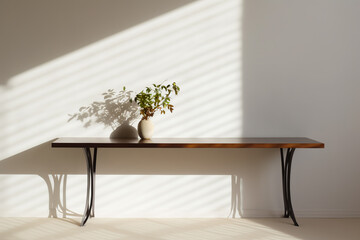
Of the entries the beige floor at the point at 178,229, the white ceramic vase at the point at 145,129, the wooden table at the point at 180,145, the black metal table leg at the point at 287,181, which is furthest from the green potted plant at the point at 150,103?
the black metal table leg at the point at 287,181

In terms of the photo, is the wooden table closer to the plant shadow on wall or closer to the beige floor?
the beige floor

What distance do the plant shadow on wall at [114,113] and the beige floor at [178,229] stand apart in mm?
848

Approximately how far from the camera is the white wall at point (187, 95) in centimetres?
380

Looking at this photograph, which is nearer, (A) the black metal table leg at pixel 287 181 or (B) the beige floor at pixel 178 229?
(B) the beige floor at pixel 178 229

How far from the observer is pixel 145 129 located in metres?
3.59

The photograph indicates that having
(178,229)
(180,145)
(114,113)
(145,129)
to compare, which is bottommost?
(178,229)

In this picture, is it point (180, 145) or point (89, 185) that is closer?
point (180, 145)

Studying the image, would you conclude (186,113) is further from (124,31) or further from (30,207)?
(30,207)

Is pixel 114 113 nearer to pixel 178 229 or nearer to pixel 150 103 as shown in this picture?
pixel 150 103

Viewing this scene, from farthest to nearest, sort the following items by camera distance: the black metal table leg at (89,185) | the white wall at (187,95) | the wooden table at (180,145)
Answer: the white wall at (187,95) → the black metal table leg at (89,185) → the wooden table at (180,145)

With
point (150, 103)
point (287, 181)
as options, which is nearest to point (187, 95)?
point (150, 103)

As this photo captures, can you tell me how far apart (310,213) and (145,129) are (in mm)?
1736

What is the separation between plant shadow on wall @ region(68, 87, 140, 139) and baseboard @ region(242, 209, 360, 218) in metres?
1.32

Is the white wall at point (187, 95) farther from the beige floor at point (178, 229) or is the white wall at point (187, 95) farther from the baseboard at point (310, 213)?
the beige floor at point (178, 229)
